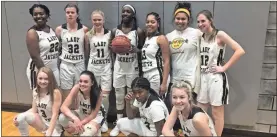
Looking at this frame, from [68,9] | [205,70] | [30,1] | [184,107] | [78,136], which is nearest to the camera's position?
[184,107]

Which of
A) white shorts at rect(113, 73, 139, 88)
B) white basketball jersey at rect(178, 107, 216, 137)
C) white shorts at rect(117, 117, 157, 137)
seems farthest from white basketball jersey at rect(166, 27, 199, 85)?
white basketball jersey at rect(178, 107, 216, 137)

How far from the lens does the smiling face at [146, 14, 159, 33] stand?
7.13 feet

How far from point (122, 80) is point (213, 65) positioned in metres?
0.72

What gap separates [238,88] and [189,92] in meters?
0.88

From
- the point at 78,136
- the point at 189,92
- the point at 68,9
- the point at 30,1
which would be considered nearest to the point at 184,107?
the point at 189,92

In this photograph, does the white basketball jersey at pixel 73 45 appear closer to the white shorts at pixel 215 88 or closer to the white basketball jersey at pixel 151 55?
the white basketball jersey at pixel 151 55

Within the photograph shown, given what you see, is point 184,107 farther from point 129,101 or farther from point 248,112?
point 248,112

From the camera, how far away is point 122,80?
241 centimetres

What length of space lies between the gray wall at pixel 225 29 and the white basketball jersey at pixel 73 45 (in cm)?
18

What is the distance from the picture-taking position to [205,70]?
213 centimetres

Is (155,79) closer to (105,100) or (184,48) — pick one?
(184,48)

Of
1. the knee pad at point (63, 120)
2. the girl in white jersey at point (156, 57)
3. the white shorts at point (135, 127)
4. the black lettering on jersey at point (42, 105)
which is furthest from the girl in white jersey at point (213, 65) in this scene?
the black lettering on jersey at point (42, 105)

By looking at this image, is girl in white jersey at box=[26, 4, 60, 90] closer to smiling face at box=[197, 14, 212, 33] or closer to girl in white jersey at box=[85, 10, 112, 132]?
girl in white jersey at box=[85, 10, 112, 132]

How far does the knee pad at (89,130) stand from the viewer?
1958 mm
